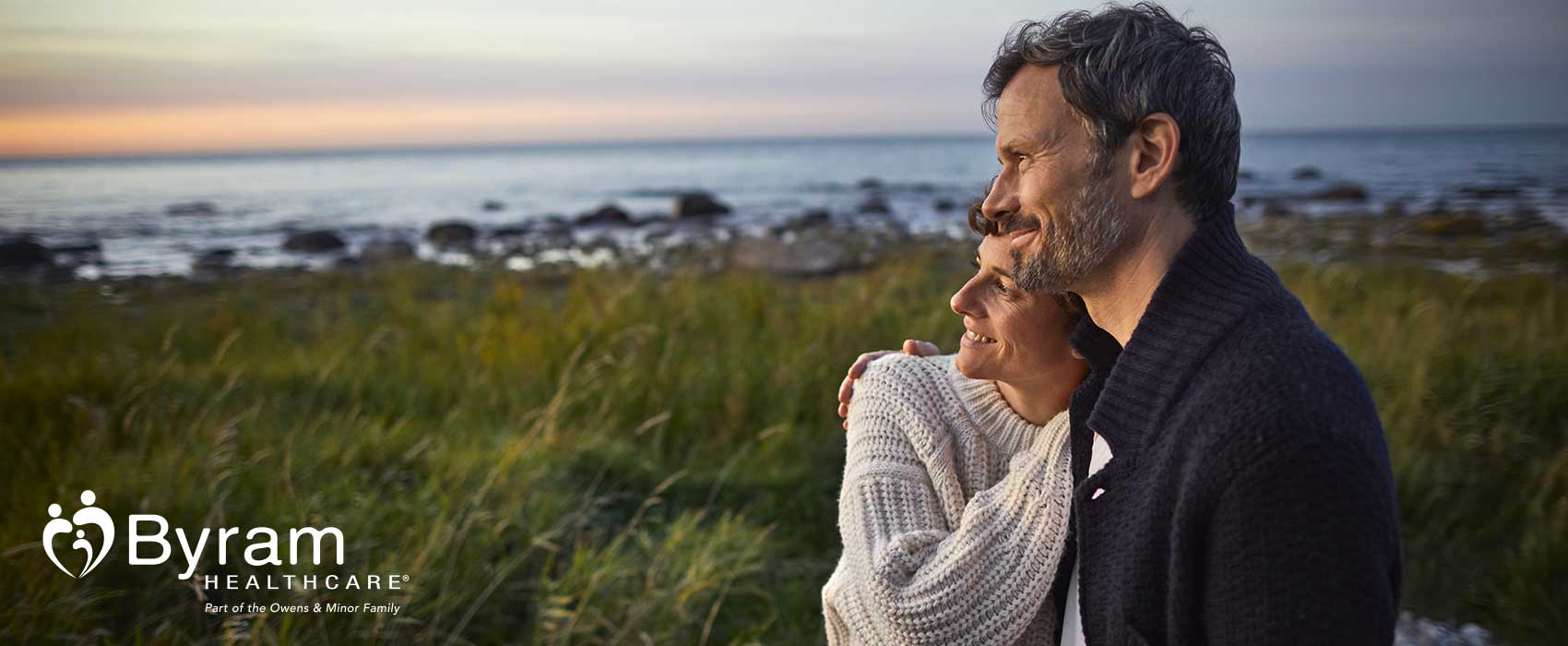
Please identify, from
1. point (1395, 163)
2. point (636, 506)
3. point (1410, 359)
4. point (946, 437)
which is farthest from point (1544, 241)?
point (1395, 163)

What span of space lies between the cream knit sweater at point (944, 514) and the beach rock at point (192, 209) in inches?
1373

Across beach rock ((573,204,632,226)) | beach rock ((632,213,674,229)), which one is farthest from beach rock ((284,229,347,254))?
beach rock ((632,213,674,229))

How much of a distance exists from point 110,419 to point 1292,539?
5.05m

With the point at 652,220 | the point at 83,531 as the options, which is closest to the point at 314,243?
the point at 652,220

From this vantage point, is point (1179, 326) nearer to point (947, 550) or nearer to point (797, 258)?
point (947, 550)

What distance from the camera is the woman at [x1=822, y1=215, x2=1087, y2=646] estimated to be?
1.90 metres

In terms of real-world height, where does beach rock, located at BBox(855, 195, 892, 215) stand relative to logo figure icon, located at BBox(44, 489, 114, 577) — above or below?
below

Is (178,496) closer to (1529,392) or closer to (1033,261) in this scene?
(1033,261)

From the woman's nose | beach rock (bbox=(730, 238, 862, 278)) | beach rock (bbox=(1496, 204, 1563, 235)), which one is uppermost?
the woman's nose

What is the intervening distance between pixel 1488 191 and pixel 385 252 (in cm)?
2917

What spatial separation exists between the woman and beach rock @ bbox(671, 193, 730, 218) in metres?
29.9

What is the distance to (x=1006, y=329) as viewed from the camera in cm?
209

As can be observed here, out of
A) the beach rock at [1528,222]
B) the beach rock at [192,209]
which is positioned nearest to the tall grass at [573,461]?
the beach rock at [1528,222]

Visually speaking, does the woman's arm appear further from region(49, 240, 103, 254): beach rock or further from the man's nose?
region(49, 240, 103, 254): beach rock
